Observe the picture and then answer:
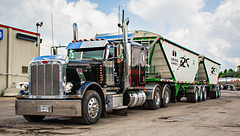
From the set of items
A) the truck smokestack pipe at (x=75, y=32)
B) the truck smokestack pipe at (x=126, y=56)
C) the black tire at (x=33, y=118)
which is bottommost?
the black tire at (x=33, y=118)

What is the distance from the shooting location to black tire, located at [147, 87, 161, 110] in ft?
41.6

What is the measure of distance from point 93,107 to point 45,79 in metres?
1.60

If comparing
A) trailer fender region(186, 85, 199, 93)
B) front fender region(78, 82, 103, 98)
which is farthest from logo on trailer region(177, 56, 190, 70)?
front fender region(78, 82, 103, 98)

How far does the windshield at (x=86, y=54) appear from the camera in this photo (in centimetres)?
940

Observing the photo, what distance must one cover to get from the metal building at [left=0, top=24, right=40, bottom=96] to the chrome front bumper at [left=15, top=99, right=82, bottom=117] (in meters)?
17.7

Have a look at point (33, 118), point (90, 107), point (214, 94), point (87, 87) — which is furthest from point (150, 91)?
point (214, 94)

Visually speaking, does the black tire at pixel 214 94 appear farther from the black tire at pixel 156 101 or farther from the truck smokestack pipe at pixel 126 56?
the truck smokestack pipe at pixel 126 56

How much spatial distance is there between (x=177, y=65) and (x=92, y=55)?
8285mm

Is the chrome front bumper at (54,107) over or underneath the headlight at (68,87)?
underneath

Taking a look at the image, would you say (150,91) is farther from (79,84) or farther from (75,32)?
(79,84)

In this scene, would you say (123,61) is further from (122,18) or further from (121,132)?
(121,132)

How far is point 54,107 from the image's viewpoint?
7426 mm

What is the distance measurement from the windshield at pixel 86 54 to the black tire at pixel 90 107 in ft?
5.70

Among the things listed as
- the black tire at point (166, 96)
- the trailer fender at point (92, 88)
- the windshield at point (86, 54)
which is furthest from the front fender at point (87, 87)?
the black tire at point (166, 96)
